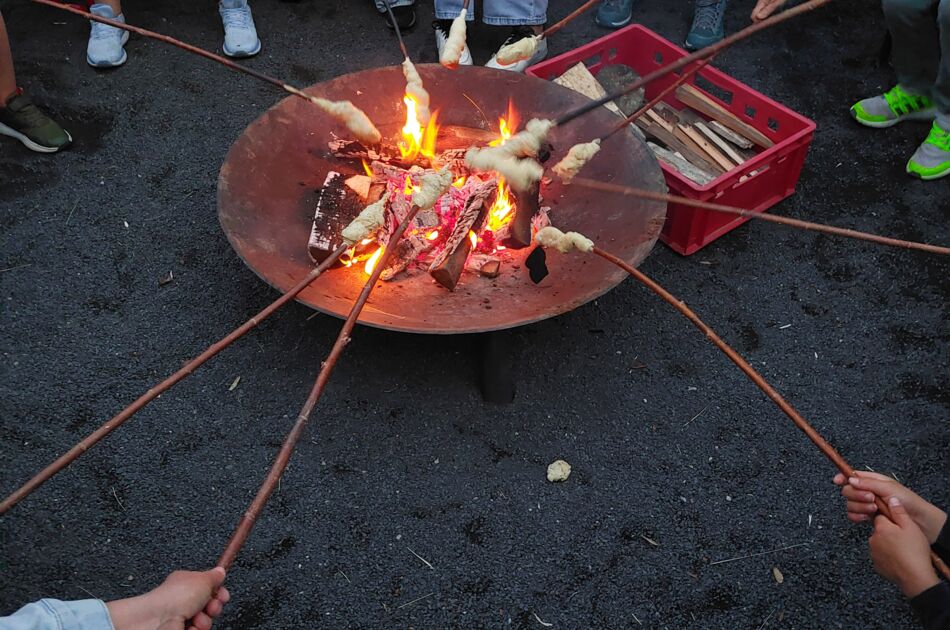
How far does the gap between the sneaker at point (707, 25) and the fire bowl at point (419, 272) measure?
196 centimetres

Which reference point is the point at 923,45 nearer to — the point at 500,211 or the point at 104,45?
the point at 500,211

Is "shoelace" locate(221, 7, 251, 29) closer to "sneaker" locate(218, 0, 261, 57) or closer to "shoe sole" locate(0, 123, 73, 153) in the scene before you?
"sneaker" locate(218, 0, 261, 57)

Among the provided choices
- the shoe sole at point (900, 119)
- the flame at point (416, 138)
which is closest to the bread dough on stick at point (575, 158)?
the flame at point (416, 138)

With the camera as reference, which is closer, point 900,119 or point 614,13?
point 900,119

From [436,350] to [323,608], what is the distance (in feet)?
3.84

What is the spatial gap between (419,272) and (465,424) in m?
0.65

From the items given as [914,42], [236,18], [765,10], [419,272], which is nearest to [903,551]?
[419,272]

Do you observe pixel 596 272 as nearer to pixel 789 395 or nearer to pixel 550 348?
pixel 550 348

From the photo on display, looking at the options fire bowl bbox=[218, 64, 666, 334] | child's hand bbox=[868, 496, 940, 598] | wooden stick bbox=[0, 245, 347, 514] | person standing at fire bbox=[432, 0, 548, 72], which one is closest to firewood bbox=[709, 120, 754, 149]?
fire bowl bbox=[218, 64, 666, 334]

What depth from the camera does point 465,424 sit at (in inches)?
125

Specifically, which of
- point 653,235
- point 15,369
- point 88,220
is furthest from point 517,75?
point 15,369

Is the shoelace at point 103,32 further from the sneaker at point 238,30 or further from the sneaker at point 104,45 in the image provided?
the sneaker at point 238,30

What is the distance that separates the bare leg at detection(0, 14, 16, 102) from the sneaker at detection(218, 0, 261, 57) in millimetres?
1216

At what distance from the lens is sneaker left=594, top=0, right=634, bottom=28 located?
5.16 m
